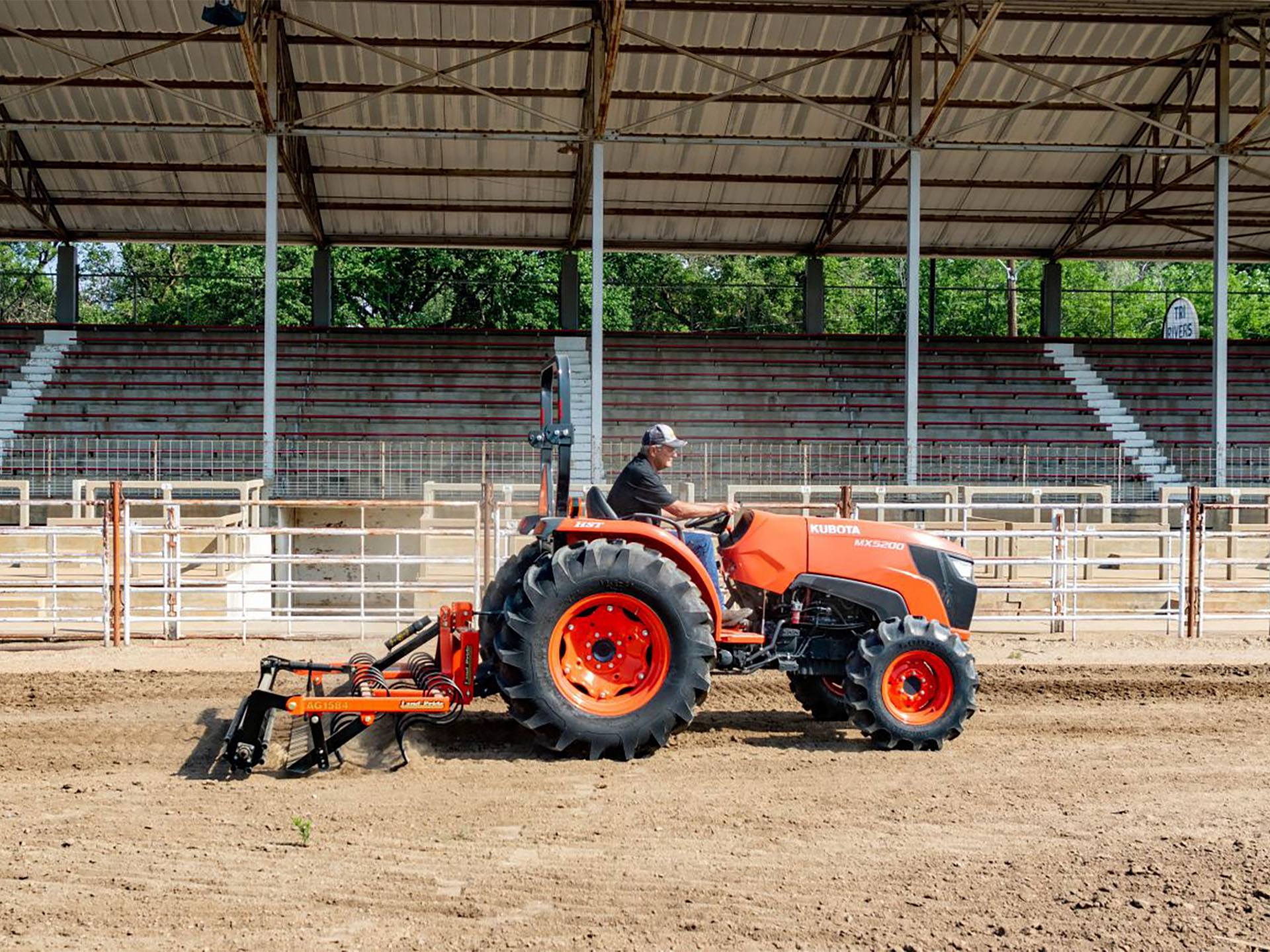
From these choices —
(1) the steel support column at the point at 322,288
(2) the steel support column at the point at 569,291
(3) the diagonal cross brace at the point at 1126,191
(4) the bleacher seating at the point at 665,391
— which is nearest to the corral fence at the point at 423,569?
(4) the bleacher seating at the point at 665,391

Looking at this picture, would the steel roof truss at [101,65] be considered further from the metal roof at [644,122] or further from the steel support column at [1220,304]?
the steel support column at [1220,304]

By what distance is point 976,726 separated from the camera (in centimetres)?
698

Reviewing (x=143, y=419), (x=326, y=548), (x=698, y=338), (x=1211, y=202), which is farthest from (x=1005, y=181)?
(x=143, y=419)

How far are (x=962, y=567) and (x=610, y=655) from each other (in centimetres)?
198

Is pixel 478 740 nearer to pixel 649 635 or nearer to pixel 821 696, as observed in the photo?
pixel 649 635

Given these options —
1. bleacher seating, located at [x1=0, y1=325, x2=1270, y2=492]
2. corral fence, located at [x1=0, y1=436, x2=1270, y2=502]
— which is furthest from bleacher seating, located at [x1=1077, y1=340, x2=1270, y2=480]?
corral fence, located at [x1=0, y1=436, x2=1270, y2=502]

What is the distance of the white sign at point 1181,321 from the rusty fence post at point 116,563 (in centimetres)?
2379

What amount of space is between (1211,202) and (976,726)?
67.0ft

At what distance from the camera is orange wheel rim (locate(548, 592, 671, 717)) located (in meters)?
6.03

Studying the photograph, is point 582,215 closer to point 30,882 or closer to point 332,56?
point 332,56

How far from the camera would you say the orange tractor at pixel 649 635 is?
595 cm

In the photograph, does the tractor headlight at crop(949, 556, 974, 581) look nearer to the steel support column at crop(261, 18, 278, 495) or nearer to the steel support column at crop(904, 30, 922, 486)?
the steel support column at crop(904, 30, 922, 486)

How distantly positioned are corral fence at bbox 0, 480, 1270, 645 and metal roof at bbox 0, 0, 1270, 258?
659 centimetres

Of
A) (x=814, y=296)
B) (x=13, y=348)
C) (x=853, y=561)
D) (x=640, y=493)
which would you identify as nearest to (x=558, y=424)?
(x=640, y=493)
